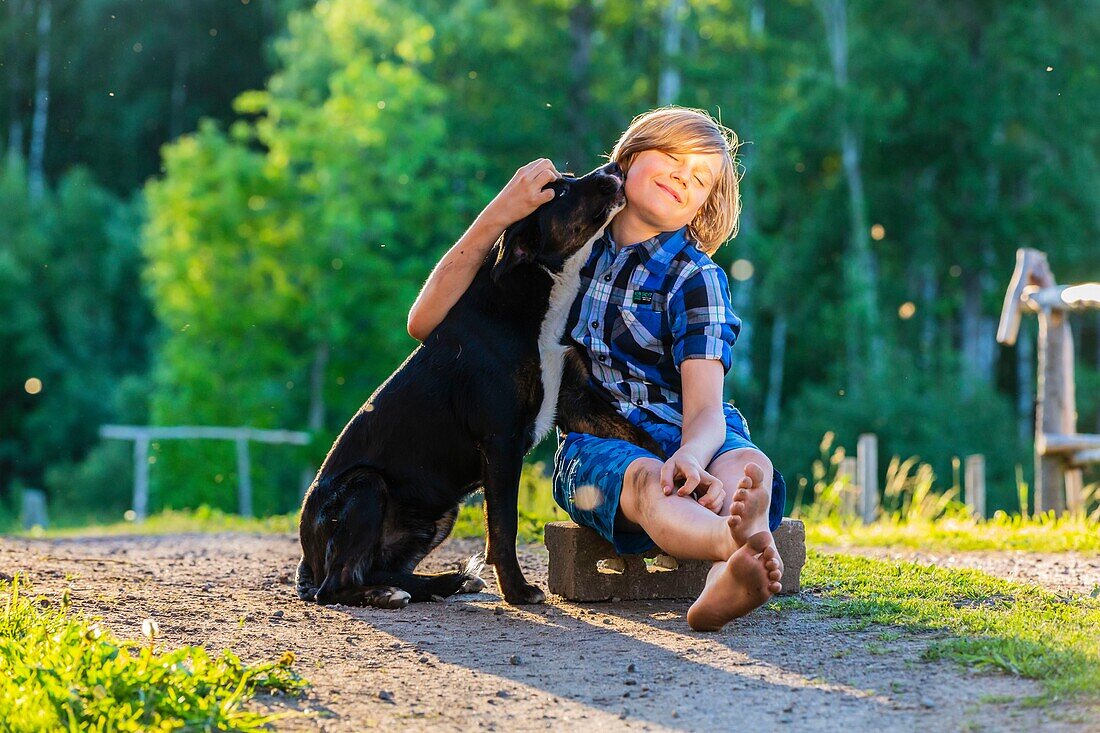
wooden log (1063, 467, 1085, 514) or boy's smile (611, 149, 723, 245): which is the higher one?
boy's smile (611, 149, 723, 245)

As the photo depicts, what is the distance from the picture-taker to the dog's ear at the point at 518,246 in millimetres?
4281

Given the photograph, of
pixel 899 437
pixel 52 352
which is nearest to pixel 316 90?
pixel 52 352

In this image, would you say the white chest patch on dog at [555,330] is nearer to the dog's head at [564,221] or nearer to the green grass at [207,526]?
the dog's head at [564,221]

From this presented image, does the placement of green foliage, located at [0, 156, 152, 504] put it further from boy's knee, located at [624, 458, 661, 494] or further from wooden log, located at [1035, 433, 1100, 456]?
boy's knee, located at [624, 458, 661, 494]

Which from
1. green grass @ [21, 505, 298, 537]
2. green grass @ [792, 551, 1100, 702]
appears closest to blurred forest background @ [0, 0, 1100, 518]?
green grass @ [21, 505, 298, 537]

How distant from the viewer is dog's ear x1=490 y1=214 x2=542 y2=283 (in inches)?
169

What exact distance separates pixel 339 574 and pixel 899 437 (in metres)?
20.9

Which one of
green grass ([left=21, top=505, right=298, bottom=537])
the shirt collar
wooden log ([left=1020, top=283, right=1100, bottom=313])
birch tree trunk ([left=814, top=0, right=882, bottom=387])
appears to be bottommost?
green grass ([left=21, top=505, right=298, bottom=537])

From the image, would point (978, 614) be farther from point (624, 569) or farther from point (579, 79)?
point (579, 79)

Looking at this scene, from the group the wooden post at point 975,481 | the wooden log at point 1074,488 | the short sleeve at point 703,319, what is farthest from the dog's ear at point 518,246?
the wooden post at point 975,481

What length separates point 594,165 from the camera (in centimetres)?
2469

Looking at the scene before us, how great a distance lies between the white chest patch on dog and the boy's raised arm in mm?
232

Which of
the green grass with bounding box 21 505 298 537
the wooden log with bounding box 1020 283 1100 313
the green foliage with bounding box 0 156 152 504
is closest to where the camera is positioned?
the wooden log with bounding box 1020 283 1100 313

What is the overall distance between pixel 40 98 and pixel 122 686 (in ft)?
116
